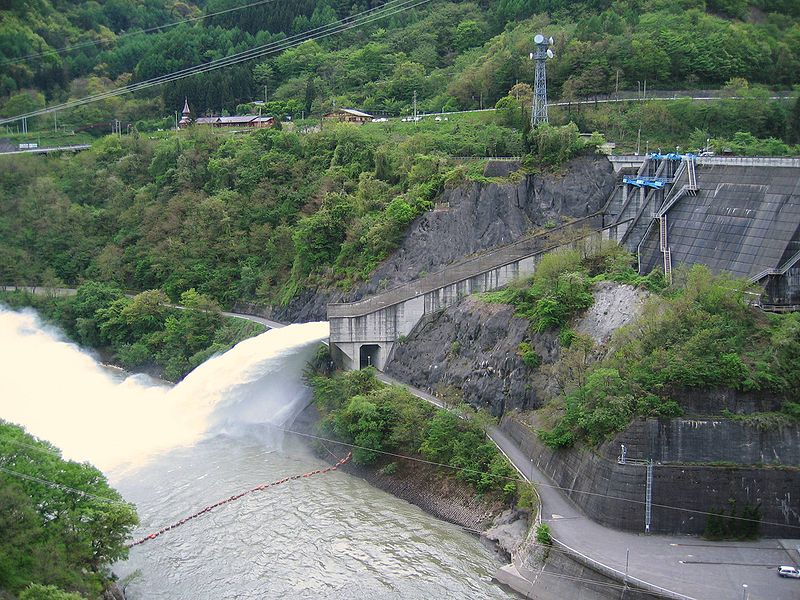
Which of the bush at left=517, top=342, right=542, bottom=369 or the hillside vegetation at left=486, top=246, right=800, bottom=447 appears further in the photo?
the bush at left=517, top=342, right=542, bottom=369

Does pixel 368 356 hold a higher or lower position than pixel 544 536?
higher

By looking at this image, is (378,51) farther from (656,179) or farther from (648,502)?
(648,502)

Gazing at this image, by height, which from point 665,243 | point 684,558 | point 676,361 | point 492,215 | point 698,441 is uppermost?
point 492,215

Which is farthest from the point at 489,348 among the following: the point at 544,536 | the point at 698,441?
the point at 544,536

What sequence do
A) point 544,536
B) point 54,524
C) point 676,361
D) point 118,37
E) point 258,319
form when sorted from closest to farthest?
point 54,524, point 544,536, point 676,361, point 258,319, point 118,37

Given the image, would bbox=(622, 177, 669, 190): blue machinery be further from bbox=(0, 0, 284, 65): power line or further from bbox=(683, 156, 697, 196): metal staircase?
bbox=(0, 0, 284, 65): power line

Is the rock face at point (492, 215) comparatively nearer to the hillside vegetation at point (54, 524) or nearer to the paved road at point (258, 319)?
the paved road at point (258, 319)

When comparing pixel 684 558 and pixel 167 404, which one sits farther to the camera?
pixel 167 404

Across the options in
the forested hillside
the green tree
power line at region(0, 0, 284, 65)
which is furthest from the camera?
power line at region(0, 0, 284, 65)

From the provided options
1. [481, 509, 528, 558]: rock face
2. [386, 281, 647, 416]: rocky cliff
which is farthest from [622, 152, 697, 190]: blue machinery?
[481, 509, 528, 558]: rock face
